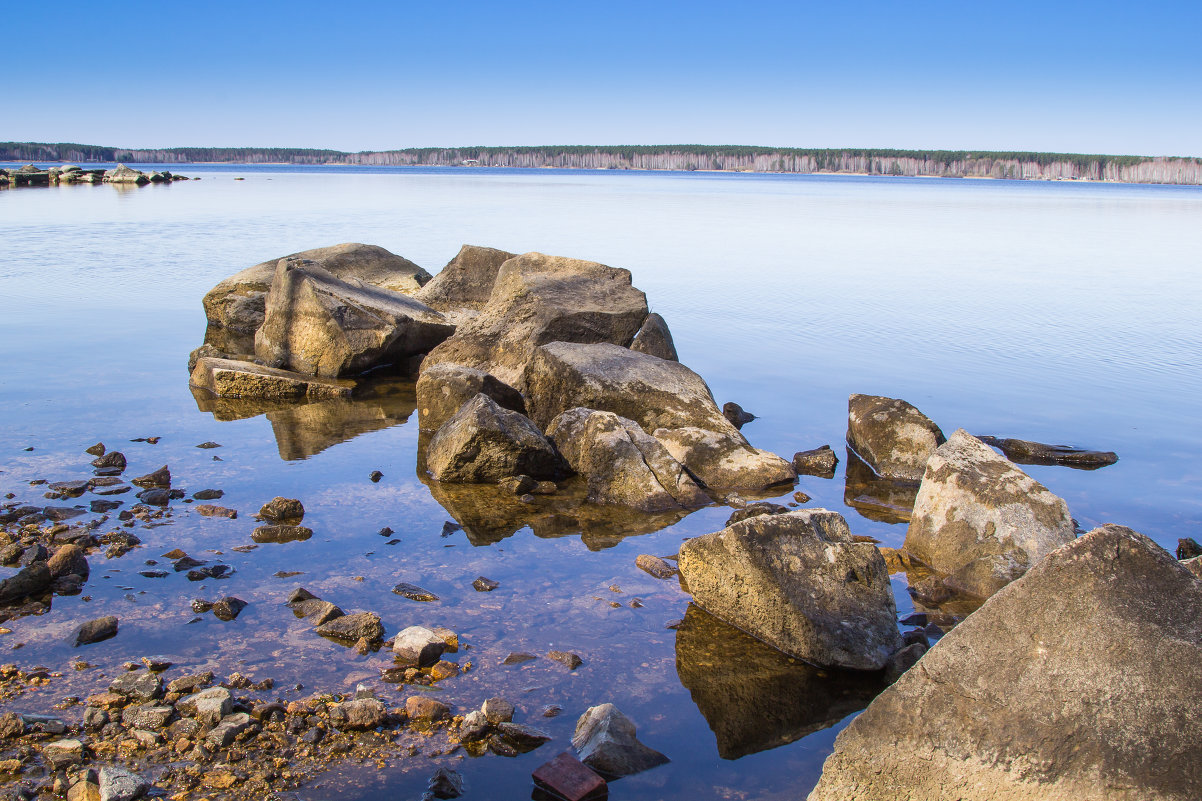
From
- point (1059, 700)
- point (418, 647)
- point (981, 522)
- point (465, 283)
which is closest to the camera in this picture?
point (1059, 700)

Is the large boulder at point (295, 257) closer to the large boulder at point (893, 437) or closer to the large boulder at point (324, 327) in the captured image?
the large boulder at point (324, 327)

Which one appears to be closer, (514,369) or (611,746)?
(611,746)

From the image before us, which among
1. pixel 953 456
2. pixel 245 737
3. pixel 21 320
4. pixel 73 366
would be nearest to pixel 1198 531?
pixel 953 456

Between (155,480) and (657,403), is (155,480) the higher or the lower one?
the lower one

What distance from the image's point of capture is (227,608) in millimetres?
5398

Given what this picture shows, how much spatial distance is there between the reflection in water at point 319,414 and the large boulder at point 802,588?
186 inches

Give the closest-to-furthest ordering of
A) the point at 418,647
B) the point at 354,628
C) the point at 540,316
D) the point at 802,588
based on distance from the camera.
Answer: the point at 418,647 < the point at 354,628 < the point at 802,588 < the point at 540,316

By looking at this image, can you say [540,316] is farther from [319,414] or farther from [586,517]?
[586,517]

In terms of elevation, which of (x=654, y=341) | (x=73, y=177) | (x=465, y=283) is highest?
(x=73, y=177)

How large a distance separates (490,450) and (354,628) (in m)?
2.99

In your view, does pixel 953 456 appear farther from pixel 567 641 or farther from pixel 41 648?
pixel 41 648

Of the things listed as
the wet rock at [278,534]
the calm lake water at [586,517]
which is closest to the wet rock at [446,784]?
the calm lake water at [586,517]

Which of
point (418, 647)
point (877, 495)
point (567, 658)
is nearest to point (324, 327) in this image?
point (877, 495)

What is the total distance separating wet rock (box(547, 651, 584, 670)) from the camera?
16.4ft
